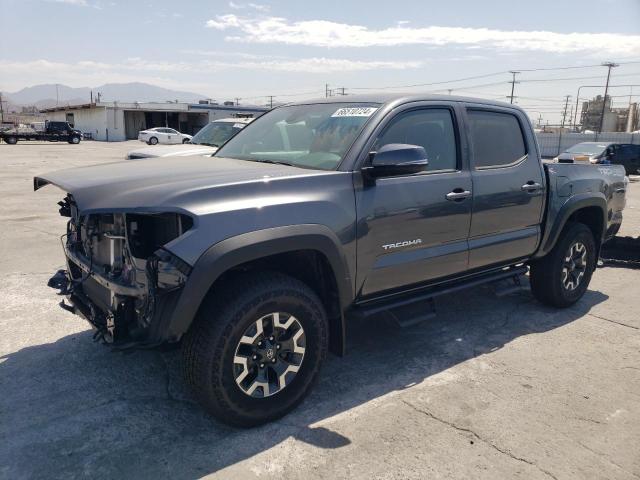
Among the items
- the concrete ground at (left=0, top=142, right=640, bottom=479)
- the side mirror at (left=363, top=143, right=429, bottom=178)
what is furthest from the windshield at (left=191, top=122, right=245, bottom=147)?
the side mirror at (left=363, top=143, right=429, bottom=178)

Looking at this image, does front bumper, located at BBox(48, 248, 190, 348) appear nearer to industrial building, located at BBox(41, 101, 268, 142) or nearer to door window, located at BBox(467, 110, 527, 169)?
door window, located at BBox(467, 110, 527, 169)

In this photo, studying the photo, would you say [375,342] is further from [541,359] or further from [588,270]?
[588,270]

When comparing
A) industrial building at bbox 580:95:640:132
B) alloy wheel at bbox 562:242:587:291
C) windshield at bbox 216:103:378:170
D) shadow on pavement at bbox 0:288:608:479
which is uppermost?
industrial building at bbox 580:95:640:132

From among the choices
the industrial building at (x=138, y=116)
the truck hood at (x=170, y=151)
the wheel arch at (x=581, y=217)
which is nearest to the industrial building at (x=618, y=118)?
the industrial building at (x=138, y=116)

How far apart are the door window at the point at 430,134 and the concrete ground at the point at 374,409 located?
4.95 ft

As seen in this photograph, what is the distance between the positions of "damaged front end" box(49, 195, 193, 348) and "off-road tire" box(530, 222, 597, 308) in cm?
366

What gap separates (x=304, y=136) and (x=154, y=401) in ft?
6.77

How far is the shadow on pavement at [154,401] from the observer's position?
277 centimetres

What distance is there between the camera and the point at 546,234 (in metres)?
4.77

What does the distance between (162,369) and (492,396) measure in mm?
2277

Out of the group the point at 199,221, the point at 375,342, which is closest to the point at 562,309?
the point at 375,342

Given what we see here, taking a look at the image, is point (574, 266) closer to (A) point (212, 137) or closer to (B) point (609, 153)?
(A) point (212, 137)

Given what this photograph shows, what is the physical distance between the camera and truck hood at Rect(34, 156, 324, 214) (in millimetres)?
2713

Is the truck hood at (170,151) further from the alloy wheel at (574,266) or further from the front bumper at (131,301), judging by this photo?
the alloy wheel at (574,266)
